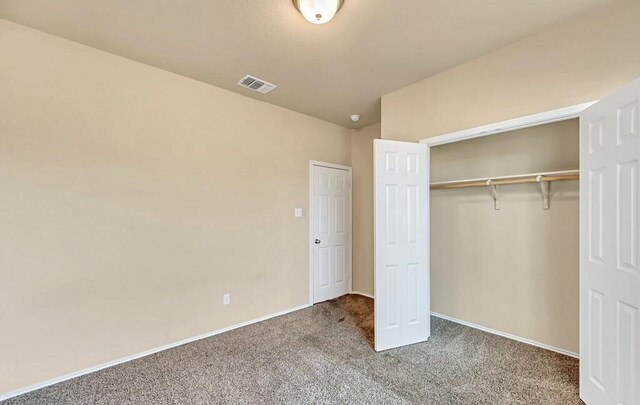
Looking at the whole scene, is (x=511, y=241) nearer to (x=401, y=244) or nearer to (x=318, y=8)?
(x=401, y=244)

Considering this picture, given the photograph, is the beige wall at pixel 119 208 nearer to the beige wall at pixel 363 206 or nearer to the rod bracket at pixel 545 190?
the beige wall at pixel 363 206

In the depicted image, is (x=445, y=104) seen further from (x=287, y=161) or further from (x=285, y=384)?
(x=285, y=384)

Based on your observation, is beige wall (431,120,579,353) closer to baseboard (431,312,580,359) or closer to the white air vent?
baseboard (431,312,580,359)

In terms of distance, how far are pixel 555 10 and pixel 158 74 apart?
3319 millimetres

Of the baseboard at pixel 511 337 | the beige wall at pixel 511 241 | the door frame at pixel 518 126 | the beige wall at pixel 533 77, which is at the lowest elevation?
the baseboard at pixel 511 337

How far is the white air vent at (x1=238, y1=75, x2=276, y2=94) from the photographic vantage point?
9.41 ft

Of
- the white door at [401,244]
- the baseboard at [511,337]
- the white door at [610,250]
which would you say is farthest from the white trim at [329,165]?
the white door at [610,250]

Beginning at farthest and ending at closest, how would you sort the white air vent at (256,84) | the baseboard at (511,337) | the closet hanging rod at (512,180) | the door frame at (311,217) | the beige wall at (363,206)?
the beige wall at (363,206) → the door frame at (311,217) → the white air vent at (256,84) → the baseboard at (511,337) → the closet hanging rod at (512,180)

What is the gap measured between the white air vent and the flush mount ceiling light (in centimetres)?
118

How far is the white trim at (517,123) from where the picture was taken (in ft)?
6.68

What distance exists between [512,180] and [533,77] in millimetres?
900

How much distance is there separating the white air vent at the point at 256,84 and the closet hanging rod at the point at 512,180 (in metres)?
2.20

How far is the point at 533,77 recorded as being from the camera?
223cm

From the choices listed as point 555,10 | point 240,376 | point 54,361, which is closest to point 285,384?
point 240,376
